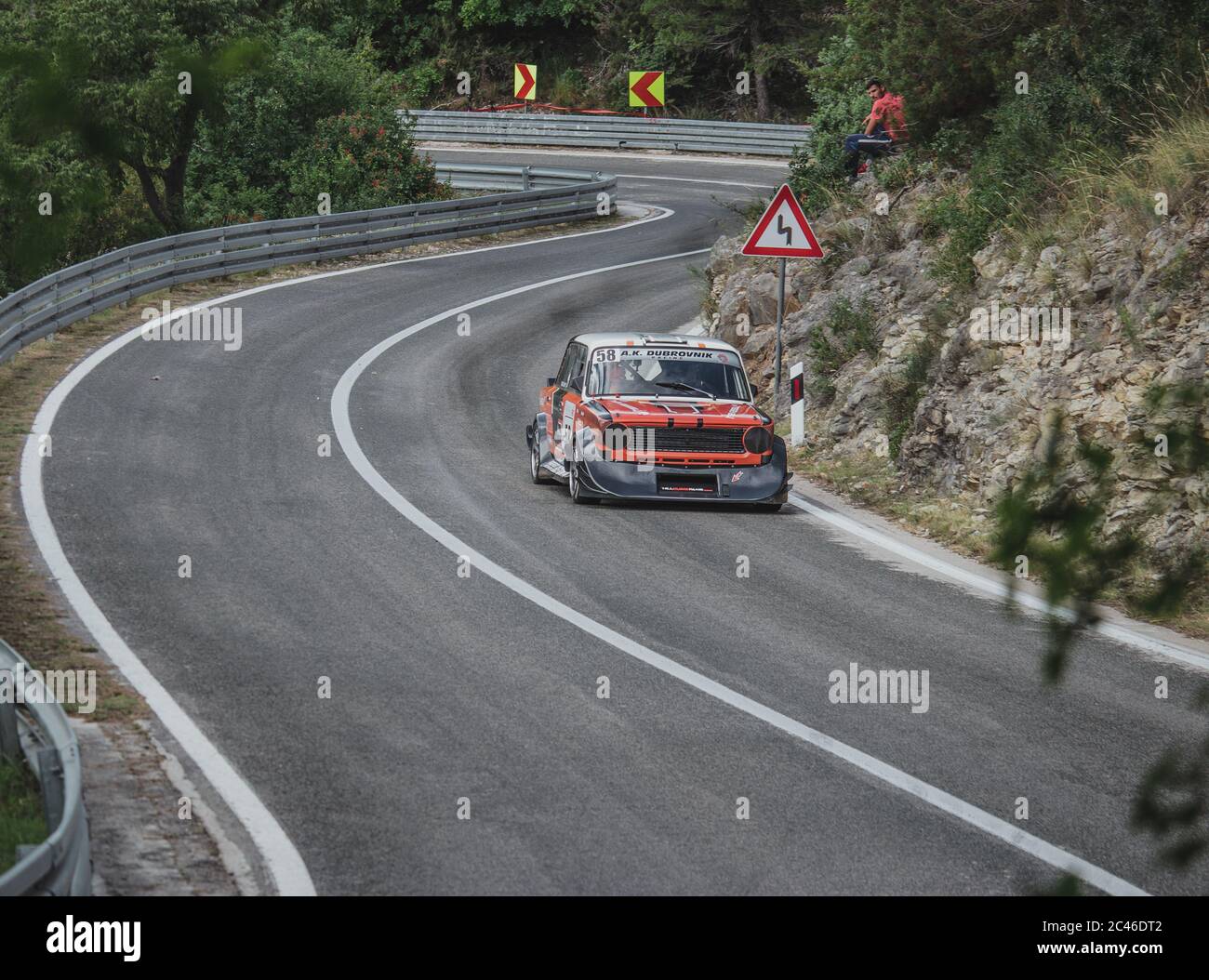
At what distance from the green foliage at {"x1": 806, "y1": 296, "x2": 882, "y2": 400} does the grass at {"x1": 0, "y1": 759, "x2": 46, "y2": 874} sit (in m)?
12.4

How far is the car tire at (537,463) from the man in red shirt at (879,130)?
8847 mm

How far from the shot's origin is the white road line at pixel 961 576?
10.0 meters

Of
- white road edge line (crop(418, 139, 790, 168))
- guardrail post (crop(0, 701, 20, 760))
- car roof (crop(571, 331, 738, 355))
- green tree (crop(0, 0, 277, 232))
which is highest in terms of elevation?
white road edge line (crop(418, 139, 790, 168))

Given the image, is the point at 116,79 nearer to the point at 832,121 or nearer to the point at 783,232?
the point at 783,232

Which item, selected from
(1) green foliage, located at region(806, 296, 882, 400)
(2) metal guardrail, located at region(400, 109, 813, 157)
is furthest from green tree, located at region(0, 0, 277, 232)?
(2) metal guardrail, located at region(400, 109, 813, 157)

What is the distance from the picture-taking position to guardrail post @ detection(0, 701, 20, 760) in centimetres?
664

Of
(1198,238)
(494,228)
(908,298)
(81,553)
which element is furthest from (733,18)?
(81,553)

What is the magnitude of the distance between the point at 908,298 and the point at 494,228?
15.7m

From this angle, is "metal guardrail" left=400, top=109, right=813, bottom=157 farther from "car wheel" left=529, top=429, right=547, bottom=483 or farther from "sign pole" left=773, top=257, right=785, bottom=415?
"car wheel" left=529, top=429, right=547, bottom=483

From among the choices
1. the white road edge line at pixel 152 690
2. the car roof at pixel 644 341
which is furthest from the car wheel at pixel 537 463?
the white road edge line at pixel 152 690

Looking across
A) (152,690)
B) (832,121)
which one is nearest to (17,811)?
(152,690)
